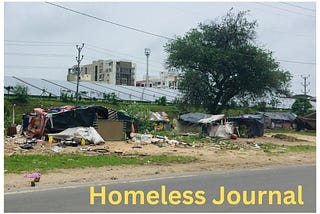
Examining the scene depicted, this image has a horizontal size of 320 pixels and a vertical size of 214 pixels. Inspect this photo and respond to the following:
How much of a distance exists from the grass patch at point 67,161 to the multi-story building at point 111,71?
77001mm

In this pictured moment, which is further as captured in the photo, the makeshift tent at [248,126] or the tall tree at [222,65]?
the tall tree at [222,65]

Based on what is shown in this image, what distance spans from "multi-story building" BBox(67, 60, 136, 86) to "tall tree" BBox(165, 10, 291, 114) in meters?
51.3

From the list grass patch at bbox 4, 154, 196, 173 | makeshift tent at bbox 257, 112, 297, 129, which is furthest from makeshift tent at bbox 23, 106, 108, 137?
makeshift tent at bbox 257, 112, 297, 129

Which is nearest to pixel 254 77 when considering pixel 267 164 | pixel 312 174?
pixel 267 164

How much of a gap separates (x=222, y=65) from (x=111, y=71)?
5662 cm

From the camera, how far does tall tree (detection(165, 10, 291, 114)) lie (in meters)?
41.2

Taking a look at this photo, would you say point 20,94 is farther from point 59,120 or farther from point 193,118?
point 59,120

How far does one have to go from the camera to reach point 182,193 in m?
9.41

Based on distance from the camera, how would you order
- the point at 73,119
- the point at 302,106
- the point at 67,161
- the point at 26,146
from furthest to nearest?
the point at 302,106 → the point at 73,119 → the point at 26,146 → the point at 67,161

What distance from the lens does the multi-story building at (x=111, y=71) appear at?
95000 millimetres

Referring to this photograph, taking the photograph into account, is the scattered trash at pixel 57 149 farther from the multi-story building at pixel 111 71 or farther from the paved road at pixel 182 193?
the multi-story building at pixel 111 71

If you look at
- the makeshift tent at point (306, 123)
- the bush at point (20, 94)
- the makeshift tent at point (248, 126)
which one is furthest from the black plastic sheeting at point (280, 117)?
the bush at point (20, 94)

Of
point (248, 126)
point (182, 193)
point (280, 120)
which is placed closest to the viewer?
point (182, 193)

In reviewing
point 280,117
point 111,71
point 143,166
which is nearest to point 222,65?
point 280,117
